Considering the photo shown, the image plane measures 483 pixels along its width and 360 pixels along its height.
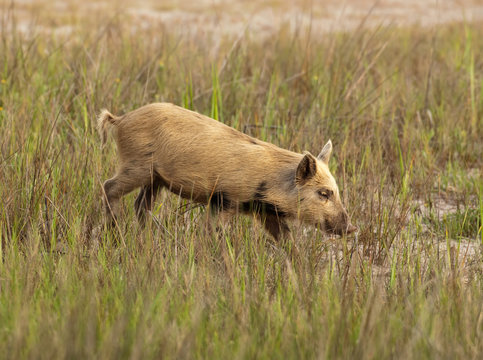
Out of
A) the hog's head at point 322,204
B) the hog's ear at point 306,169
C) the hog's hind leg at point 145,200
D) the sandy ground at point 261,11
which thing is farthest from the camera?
the sandy ground at point 261,11

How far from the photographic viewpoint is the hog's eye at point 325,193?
4.21 meters

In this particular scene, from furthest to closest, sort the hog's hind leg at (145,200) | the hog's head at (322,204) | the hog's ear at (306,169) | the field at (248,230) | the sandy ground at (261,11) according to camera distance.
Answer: the sandy ground at (261,11) < the hog's hind leg at (145,200) < the hog's head at (322,204) < the hog's ear at (306,169) < the field at (248,230)

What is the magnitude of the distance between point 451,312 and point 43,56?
508 centimetres

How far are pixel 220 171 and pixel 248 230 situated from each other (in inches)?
15.4

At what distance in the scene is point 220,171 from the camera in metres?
4.08

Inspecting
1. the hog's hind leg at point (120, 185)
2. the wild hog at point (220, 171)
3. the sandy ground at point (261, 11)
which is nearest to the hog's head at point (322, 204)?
the wild hog at point (220, 171)

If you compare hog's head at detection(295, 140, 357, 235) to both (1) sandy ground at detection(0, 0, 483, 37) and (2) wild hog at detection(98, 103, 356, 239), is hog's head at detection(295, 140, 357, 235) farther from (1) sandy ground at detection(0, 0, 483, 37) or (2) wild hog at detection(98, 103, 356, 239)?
(1) sandy ground at detection(0, 0, 483, 37)

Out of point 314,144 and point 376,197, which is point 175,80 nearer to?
point 314,144

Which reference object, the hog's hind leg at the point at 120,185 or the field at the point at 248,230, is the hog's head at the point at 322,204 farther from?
the hog's hind leg at the point at 120,185

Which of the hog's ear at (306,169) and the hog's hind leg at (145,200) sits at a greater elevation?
the hog's ear at (306,169)

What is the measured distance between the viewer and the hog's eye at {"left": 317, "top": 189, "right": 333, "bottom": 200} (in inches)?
166

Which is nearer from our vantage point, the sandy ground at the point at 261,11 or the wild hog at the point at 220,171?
the wild hog at the point at 220,171

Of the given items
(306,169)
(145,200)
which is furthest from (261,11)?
(306,169)

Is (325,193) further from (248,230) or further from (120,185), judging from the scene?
(120,185)
